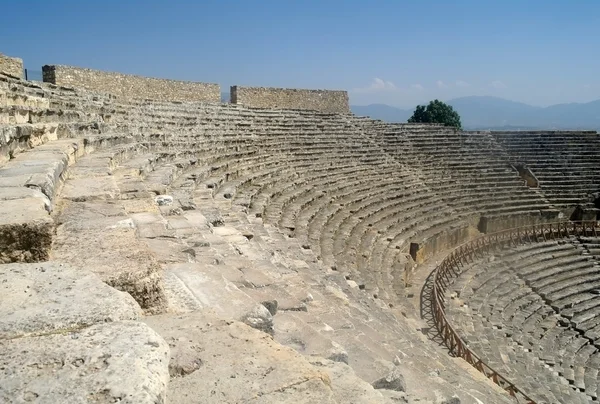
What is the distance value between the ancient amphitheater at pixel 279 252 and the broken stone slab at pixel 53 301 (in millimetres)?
10

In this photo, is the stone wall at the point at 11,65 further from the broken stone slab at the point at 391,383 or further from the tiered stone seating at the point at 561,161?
the tiered stone seating at the point at 561,161

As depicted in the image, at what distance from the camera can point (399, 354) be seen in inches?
149

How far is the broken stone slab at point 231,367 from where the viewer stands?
1.65 meters

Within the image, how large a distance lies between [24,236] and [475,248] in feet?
45.5

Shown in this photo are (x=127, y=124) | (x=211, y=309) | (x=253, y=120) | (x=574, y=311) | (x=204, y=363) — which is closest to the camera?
(x=204, y=363)

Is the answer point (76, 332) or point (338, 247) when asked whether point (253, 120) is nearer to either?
point (338, 247)

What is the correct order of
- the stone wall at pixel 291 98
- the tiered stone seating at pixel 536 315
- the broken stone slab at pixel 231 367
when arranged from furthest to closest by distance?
the stone wall at pixel 291 98 < the tiered stone seating at pixel 536 315 < the broken stone slab at pixel 231 367

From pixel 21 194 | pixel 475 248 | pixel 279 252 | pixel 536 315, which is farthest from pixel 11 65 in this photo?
pixel 536 315

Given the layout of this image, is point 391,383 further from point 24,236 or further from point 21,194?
point 21,194

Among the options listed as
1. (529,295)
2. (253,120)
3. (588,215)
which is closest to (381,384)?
(529,295)

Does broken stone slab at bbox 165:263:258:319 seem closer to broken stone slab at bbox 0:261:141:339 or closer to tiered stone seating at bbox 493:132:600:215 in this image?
broken stone slab at bbox 0:261:141:339

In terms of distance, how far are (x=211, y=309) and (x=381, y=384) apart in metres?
0.98

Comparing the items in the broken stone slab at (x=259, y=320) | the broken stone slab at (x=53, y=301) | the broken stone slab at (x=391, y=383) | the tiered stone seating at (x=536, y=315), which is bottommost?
the tiered stone seating at (x=536, y=315)

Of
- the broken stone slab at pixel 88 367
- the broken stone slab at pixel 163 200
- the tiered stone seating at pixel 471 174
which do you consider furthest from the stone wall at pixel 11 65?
the tiered stone seating at pixel 471 174
